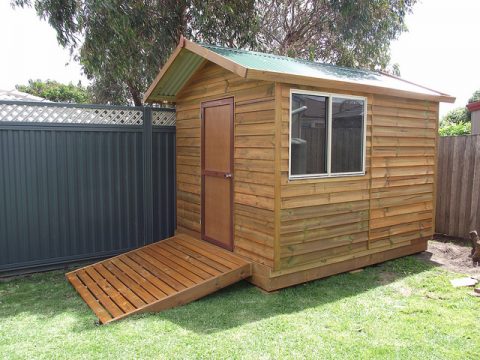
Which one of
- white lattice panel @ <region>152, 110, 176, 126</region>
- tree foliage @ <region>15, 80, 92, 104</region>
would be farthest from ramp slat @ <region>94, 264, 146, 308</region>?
tree foliage @ <region>15, 80, 92, 104</region>

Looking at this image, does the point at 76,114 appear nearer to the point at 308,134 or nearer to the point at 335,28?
the point at 308,134

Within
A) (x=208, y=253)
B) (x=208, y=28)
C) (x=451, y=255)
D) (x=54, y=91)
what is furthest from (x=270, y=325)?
(x=54, y=91)

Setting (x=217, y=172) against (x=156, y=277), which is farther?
(x=217, y=172)

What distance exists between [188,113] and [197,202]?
1277mm

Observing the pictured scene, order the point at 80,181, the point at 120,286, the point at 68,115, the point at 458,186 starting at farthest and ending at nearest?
the point at 458,186
the point at 80,181
the point at 68,115
the point at 120,286

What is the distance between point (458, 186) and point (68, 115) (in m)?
6.05

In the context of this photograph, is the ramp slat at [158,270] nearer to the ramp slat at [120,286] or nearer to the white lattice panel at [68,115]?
the ramp slat at [120,286]

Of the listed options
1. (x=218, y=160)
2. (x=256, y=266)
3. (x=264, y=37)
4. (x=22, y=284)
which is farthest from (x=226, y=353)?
(x=264, y=37)

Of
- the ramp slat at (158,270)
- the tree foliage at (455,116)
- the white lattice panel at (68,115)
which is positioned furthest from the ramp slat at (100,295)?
the tree foliage at (455,116)

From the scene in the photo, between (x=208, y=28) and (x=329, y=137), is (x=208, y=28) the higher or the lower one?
the higher one

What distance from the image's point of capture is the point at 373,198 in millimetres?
5035

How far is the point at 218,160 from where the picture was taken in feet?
16.3

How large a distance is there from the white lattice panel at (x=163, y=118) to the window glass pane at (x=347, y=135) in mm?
2635

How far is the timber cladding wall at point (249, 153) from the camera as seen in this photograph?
4.13 m
